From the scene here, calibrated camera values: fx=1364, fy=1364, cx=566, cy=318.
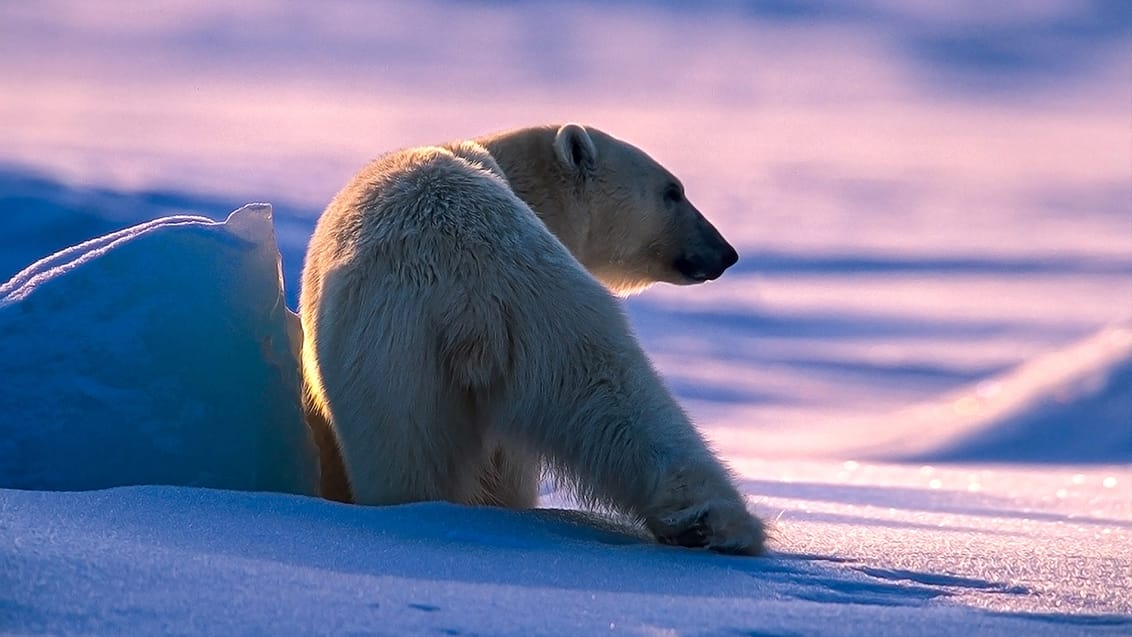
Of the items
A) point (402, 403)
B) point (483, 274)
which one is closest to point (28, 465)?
point (402, 403)

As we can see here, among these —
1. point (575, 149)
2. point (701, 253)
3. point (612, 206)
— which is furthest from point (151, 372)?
point (701, 253)

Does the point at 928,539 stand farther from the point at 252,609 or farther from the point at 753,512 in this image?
the point at 252,609

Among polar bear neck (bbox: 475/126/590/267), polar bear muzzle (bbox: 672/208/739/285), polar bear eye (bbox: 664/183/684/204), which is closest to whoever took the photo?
polar bear neck (bbox: 475/126/590/267)

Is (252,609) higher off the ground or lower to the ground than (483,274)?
lower

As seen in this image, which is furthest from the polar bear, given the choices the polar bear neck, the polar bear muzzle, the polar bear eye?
the polar bear muzzle

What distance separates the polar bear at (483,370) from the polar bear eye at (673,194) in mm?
1770

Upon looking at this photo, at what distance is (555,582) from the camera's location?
254 centimetres

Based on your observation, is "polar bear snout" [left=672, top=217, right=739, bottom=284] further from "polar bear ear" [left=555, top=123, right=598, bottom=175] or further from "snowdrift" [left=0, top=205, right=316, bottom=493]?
"snowdrift" [left=0, top=205, right=316, bottom=493]

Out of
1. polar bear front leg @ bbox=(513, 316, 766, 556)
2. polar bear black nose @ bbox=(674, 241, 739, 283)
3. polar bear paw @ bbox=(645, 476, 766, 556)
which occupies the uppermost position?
polar bear black nose @ bbox=(674, 241, 739, 283)

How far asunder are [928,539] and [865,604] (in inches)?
51.8

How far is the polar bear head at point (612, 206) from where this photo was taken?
4949 millimetres

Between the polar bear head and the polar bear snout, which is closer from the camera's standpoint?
the polar bear head

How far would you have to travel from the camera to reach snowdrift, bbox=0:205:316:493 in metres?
3.66

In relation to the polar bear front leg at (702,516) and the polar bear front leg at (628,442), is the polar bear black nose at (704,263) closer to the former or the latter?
the polar bear front leg at (628,442)
